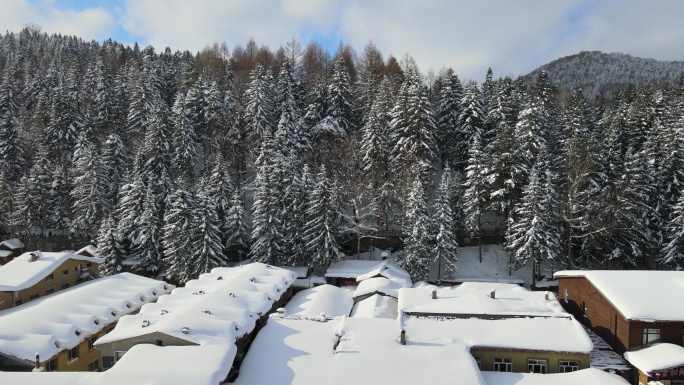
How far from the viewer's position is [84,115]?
66.4 meters

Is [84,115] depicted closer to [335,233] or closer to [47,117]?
[47,117]

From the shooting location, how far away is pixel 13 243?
5231 centimetres

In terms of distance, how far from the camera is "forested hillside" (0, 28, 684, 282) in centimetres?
4216

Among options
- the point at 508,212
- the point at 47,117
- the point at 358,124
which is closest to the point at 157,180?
the point at 358,124

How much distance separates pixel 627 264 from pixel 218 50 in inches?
3460

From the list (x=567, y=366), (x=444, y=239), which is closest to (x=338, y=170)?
(x=444, y=239)

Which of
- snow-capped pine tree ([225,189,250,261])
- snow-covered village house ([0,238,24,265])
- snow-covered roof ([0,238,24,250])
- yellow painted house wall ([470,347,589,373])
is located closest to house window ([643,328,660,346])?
yellow painted house wall ([470,347,589,373])

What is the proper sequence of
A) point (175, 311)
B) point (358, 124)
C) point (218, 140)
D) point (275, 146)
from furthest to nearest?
point (358, 124)
point (218, 140)
point (275, 146)
point (175, 311)

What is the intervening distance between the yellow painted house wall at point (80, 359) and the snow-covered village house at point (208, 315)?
3670 mm

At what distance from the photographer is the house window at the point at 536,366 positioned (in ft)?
72.6

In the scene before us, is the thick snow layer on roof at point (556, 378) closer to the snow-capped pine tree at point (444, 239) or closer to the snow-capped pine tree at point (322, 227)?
the snow-capped pine tree at point (444, 239)

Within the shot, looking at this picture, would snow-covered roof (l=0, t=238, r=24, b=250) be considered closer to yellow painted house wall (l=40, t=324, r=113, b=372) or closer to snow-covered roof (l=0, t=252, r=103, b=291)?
snow-covered roof (l=0, t=252, r=103, b=291)

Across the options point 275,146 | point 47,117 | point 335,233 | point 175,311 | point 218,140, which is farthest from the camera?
point 47,117

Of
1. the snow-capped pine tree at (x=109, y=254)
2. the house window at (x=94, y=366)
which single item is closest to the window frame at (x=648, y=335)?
the house window at (x=94, y=366)
